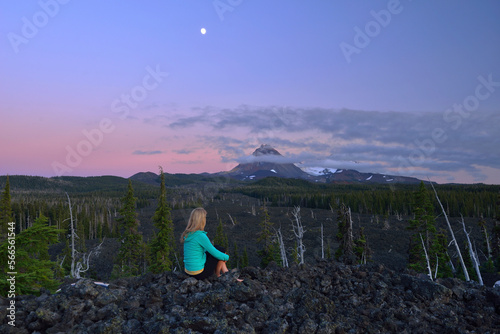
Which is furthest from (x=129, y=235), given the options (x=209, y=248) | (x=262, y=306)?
(x=262, y=306)

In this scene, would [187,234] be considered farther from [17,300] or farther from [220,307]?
[17,300]

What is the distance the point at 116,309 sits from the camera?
19.2ft

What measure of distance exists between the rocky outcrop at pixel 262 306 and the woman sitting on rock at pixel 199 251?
0.33 m

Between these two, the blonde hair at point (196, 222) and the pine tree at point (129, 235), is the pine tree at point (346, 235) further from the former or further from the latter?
the blonde hair at point (196, 222)

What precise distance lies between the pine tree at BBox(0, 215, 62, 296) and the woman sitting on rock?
3309mm

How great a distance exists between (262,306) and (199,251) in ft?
6.73

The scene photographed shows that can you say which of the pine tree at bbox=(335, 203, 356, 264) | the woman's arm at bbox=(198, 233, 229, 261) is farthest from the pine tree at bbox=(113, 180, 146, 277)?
the woman's arm at bbox=(198, 233, 229, 261)

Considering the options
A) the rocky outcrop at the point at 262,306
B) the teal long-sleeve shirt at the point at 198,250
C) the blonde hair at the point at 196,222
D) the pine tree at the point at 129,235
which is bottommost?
the pine tree at the point at 129,235

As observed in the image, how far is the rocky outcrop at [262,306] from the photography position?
5.36 meters

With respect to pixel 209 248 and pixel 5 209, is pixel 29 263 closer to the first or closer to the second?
pixel 209 248


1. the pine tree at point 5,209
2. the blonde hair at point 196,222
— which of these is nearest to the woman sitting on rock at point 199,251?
the blonde hair at point 196,222

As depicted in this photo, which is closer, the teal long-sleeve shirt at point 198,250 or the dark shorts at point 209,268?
the teal long-sleeve shirt at point 198,250

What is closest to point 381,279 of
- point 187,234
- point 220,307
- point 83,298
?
point 220,307

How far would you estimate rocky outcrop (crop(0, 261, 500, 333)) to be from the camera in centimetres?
536
